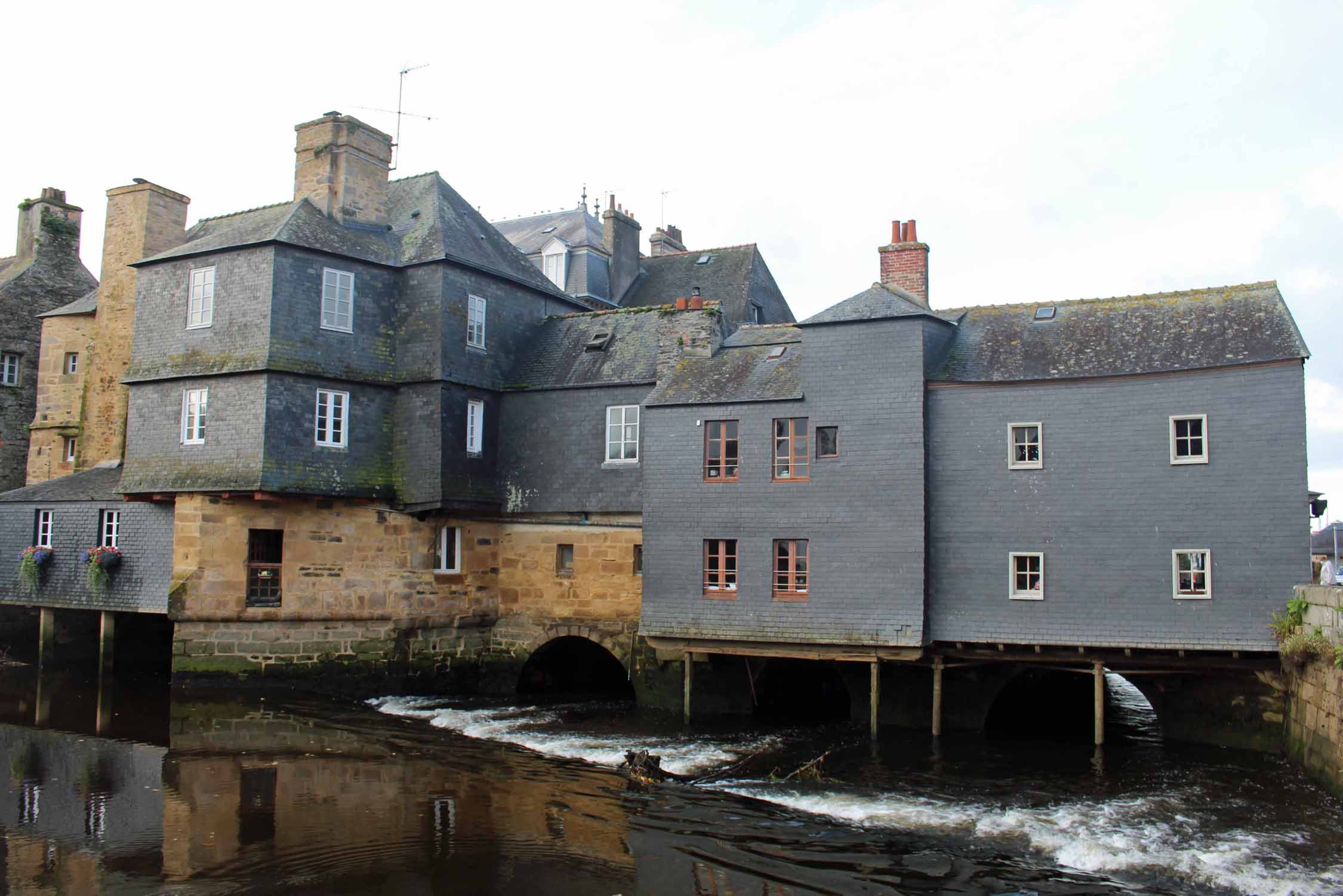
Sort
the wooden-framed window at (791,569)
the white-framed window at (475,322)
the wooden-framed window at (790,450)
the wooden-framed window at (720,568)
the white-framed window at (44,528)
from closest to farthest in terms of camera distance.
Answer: the wooden-framed window at (791,569) < the wooden-framed window at (790,450) < the wooden-framed window at (720,568) < the white-framed window at (475,322) < the white-framed window at (44,528)

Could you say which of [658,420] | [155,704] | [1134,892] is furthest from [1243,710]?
[155,704]

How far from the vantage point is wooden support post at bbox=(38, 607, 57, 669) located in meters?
27.4

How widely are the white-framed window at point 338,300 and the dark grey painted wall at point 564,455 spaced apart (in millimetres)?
4096

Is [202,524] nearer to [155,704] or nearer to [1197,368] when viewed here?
[155,704]

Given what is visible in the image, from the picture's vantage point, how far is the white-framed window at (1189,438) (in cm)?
1811

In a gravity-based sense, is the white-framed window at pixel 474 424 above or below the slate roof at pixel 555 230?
below

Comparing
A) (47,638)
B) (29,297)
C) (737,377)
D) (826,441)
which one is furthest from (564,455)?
(29,297)

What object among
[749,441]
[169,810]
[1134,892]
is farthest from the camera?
[749,441]

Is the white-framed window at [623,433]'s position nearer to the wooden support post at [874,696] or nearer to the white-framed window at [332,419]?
the white-framed window at [332,419]

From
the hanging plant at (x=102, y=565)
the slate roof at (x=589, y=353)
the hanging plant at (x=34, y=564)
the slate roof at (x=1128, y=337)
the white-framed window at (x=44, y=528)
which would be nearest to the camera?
the slate roof at (x=1128, y=337)

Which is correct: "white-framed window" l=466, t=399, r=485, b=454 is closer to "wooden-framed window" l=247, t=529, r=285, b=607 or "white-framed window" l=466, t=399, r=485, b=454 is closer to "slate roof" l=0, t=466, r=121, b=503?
"wooden-framed window" l=247, t=529, r=285, b=607

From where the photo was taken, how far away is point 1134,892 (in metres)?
11.8

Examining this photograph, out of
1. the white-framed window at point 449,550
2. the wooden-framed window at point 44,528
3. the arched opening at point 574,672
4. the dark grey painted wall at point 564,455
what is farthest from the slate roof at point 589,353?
the wooden-framed window at point 44,528

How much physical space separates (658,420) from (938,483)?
582 cm
